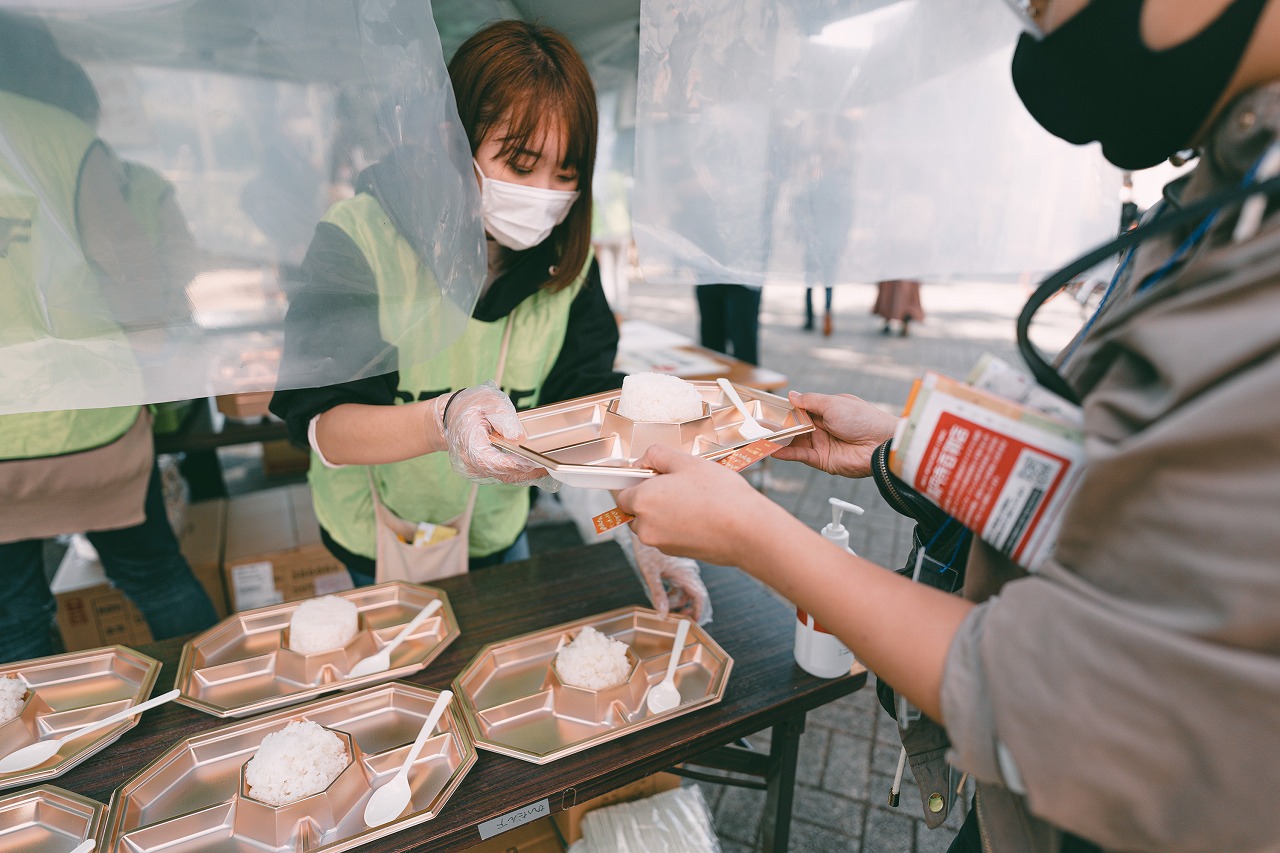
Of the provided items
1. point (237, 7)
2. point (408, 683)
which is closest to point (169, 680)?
point (408, 683)

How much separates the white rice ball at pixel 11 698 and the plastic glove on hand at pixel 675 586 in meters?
1.30

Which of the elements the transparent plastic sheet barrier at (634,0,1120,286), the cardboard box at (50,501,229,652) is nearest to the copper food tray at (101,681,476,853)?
the transparent plastic sheet barrier at (634,0,1120,286)

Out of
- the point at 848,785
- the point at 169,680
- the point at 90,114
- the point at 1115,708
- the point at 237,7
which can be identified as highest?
the point at 237,7

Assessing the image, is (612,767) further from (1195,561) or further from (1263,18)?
(1263,18)

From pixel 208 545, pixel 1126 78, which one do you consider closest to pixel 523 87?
pixel 1126 78

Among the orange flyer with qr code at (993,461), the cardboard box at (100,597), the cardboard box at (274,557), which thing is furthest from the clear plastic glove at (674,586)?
the cardboard box at (100,597)

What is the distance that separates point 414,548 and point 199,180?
3.64ft

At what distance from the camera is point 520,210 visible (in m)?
1.50

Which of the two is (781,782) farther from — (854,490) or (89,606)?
(854,490)

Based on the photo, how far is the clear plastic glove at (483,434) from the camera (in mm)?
1305

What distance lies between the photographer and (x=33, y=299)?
0.87 m

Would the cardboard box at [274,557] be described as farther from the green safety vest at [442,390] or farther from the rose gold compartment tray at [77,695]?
the rose gold compartment tray at [77,695]

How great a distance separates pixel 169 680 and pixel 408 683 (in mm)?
531

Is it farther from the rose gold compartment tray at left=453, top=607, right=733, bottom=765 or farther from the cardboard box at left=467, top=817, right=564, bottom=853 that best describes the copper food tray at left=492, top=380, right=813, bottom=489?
the cardboard box at left=467, top=817, right=564, bottom=853
